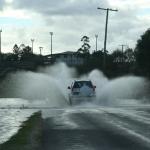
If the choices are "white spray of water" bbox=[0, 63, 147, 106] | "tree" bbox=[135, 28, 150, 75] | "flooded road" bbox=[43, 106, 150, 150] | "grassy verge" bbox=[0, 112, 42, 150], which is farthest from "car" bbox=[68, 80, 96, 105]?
"tree" bbox=[135, 28, 150, 75]

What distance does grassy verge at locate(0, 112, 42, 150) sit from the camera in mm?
17750

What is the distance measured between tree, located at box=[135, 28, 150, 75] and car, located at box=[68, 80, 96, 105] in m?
39.3

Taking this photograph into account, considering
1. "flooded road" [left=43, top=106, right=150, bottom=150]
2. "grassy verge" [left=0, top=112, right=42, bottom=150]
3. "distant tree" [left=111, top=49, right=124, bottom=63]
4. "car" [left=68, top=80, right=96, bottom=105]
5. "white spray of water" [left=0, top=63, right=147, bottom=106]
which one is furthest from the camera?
"distant tree" [left=111, top=49, right=124, bottom=63]

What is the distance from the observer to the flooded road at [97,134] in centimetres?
1833

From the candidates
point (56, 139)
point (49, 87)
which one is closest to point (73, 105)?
point (49, 87)

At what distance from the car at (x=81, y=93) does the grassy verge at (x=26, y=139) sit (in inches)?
891

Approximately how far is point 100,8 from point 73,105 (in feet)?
161

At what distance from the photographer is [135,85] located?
70812mm

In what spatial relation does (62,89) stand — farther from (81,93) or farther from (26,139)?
(26,139)

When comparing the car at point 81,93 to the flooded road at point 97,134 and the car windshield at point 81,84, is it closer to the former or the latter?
the car windshield at point 81,84

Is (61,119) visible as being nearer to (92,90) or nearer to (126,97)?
(92,90)

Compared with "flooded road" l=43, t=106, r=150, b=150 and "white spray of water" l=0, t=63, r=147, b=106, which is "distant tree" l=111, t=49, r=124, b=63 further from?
"flooded road" l=43, t=106, r=150, b=150

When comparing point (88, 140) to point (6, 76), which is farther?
point (6, 76)

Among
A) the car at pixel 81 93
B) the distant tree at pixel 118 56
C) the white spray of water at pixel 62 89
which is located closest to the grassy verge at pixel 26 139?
the car at pixel 81 93
